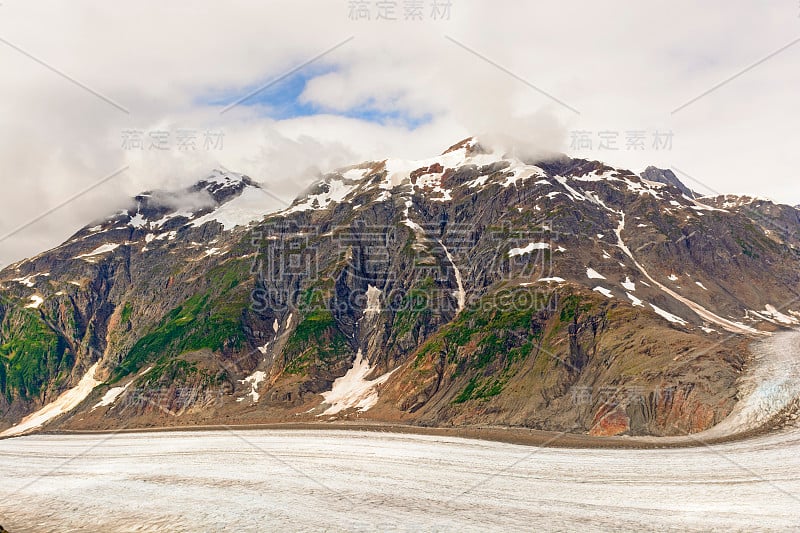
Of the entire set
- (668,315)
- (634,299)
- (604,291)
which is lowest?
(668,315)

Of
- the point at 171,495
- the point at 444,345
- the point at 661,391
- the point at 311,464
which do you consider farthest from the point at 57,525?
the point at 444,345

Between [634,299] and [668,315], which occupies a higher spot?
[634,299]

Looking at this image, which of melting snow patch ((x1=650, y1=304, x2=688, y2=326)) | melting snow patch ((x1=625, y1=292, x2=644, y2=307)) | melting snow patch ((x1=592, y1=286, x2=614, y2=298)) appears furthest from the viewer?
melting snow patch ((x1=625, y1=292, x2=644, y2=307))

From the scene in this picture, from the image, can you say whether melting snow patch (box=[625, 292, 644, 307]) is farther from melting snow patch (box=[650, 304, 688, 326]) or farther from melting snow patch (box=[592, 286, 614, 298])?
melting snow patch (box=[592, 286, 614, 298])

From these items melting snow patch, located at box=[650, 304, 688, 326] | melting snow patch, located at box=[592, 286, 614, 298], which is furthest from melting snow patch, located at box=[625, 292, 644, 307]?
melting snow patch, located at box=[592, 286, 614, 298]

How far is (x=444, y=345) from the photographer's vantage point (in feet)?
625

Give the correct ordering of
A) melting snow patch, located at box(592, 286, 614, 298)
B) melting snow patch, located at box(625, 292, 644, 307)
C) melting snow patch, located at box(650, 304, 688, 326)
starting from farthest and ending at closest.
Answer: melting snow patch, located at box(625, 292, 644, 307), melting snow patch, located at box(650, 304, 688, 326), melting snow patch, located at box(592, 286, 614, 298)

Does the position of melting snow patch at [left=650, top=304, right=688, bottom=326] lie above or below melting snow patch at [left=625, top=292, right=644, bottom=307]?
below

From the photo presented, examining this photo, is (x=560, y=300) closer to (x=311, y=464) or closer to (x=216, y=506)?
(x=311, y=464)

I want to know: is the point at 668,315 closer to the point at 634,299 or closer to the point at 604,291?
the point at 634,299

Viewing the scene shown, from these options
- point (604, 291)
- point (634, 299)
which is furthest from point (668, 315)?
point (604, 291)

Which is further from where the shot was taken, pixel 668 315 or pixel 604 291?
pixel 604 291

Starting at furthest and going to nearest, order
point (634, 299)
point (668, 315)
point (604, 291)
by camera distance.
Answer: point (634, 299) < point (604, 291) < point (668, 315)

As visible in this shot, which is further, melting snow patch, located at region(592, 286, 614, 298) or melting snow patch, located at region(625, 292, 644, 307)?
melting snow patch, located at region(625, 292, 644, 307)
